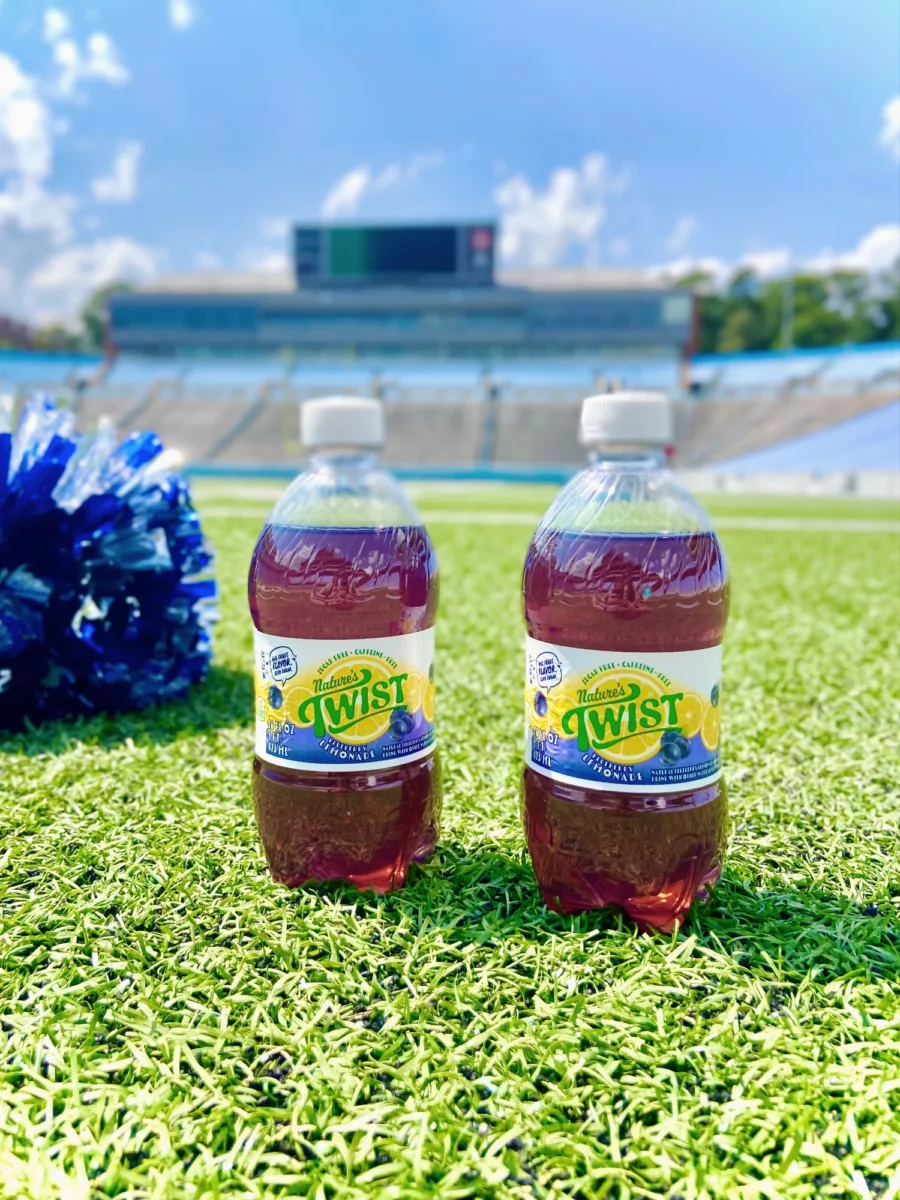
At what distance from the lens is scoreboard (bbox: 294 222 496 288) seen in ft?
154

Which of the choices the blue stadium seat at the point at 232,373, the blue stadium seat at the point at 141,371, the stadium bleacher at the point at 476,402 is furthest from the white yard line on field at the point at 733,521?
the blue stadium seat at the point at 141,371

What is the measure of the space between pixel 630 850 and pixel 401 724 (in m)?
0.50

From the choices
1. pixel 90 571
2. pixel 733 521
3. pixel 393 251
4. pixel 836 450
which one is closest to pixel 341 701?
pixel 90 571

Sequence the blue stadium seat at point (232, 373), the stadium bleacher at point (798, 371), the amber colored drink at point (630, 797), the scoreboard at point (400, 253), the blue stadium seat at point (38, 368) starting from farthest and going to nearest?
the scoreboard at point (400, 253), the blue stadium seat at point (232, 373), the blue stadium seat at point (38, 368), the stadium bleacher at point (798, 371), the amber colored drink at point (630, 797)

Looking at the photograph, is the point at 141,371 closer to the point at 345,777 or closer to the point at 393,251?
the point at 393,251

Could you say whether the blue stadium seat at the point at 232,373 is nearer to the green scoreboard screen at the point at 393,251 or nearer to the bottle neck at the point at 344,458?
the green scoreboard screen at the point at 393,251

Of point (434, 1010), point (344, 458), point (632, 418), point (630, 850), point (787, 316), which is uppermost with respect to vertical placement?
point (787, 316)

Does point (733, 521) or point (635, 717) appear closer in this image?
point (635, 717)

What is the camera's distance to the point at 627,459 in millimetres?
1837

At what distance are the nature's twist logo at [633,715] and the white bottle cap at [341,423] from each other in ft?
2.00

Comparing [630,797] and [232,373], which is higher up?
[232,373]

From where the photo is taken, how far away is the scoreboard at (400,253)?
4697 centimetres

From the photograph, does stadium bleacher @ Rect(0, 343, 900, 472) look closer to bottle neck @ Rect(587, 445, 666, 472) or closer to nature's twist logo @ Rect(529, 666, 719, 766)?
bottle neck @ Rect(587, 445, 666, 472)

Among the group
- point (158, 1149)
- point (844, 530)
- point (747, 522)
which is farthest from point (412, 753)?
point (747, 522)
